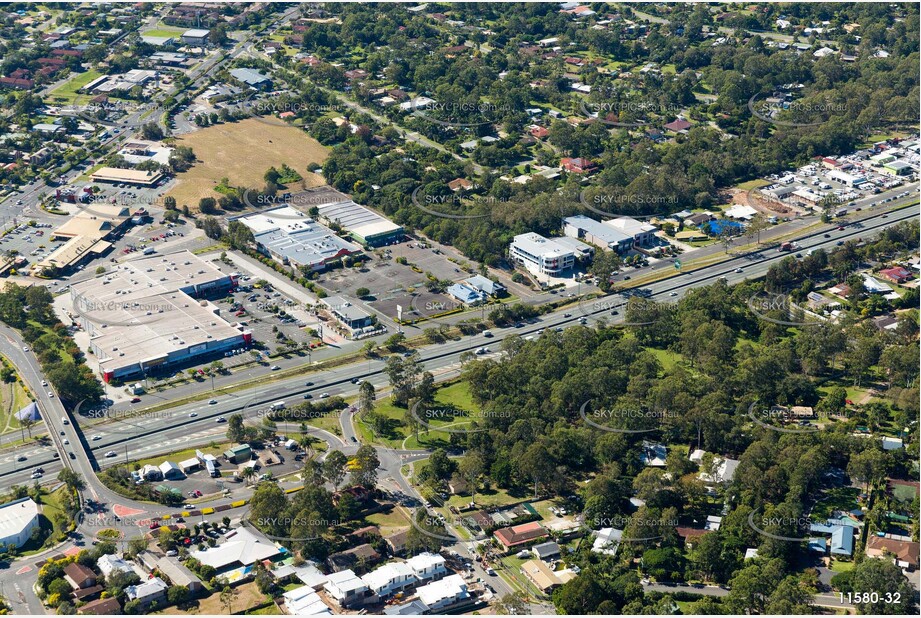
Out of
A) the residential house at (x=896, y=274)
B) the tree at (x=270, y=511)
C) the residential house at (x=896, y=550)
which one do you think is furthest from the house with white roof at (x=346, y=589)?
the residential house at (x=896, y=274)

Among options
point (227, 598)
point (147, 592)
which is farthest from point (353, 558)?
point (147, 592)

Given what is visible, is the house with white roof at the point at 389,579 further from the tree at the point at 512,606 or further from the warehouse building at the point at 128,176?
the warehouse building at the point at 128,176

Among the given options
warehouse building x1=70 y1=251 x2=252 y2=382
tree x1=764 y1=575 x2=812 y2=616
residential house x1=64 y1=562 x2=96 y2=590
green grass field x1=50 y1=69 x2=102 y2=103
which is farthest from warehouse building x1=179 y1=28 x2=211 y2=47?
tree x1=764 y1=575 x2=812 y2=616

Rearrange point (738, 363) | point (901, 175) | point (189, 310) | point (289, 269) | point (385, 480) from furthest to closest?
point (901, 175) → point (289, 269) → point (189, 310) → point (738, 363) → point (385, 480)

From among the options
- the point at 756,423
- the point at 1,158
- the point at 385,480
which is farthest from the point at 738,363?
the point at 1,158

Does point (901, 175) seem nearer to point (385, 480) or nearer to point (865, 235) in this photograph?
point (865, 235)
